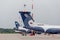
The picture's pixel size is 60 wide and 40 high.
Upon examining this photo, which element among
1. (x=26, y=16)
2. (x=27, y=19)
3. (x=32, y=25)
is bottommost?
(x=32, y=25)

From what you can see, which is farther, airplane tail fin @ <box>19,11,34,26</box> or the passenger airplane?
airplane tail fin @ <box>19,11,34,26</box>

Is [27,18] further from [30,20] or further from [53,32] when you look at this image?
[53,32]

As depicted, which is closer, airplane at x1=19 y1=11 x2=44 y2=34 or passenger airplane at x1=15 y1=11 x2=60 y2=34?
passenger airplane at x1=15 y1=11 x2=60 y2=34

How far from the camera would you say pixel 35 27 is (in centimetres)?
4725

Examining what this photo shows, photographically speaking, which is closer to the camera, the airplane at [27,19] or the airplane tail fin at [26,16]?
the airplane at [27,19]

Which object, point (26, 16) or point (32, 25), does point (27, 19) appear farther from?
point (32, 25)

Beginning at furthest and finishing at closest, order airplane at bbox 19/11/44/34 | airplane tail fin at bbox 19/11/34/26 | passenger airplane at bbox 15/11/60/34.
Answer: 1. airplane tail fin at bbox 19/11/34/26
2. airplane at bbox 19/11/44/34
3. passenger airplane at bbox 15/11/60/34

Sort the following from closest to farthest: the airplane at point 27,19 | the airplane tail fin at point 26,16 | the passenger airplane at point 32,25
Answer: the passenger airplane at point 32,25 < the airplane at point 27,19 < the airplane tail fin at point 26,16

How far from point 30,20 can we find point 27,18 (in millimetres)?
701

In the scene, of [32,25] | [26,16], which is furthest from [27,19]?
[32,25]

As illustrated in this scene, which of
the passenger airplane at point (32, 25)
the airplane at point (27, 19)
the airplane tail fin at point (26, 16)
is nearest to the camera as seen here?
the passenger airplane at point (32, 25)

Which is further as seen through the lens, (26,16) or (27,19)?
(27,19)

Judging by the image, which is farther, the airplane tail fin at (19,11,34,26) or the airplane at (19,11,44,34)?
the airplane tail fin at (19,11,34,26)

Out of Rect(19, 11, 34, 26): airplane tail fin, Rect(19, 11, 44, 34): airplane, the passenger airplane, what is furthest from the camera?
Rect(19, 11, 34, 26): airplane tail fin
